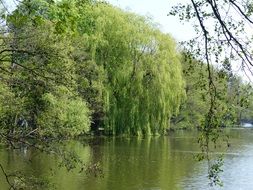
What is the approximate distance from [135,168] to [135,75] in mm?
12530

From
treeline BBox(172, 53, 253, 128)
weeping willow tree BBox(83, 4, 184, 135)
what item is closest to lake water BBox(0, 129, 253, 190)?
weeping willow tree BBox(83, 4, 184, 135)

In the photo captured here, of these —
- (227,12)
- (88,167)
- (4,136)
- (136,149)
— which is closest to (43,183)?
(88,167)

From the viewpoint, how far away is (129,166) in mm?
18625

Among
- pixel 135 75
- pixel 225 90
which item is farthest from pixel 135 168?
pixel 225 90

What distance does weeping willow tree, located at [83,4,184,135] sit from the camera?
29.8 meters

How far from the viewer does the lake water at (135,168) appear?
14.8 metres

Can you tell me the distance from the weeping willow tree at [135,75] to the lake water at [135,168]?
3.74 m

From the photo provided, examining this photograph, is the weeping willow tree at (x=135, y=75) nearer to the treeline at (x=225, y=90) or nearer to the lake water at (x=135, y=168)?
the lake water at (x=135, y=168)

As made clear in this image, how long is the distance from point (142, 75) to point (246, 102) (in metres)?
26.7

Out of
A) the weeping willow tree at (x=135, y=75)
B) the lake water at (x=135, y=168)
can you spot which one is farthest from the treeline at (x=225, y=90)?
the weeping willow tree at (x=135, y=75)

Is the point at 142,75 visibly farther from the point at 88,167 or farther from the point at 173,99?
the point at 88,167

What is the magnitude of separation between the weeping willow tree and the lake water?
3739mm

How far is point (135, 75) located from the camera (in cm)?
3011

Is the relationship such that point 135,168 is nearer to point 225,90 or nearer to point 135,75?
point 135,75
